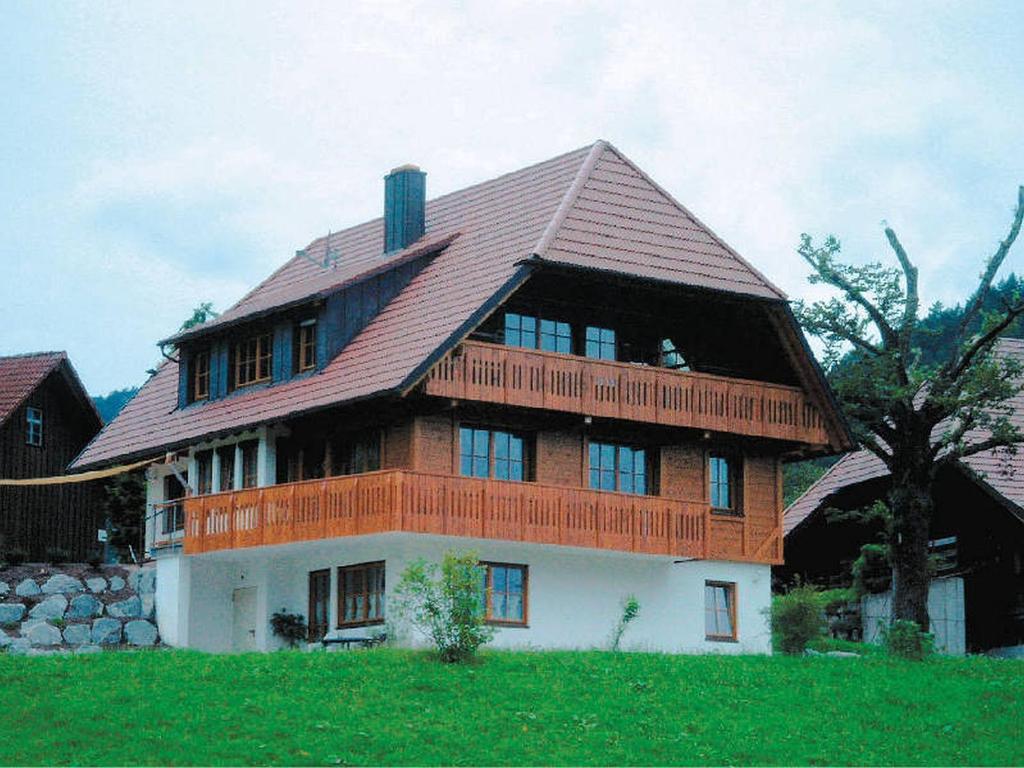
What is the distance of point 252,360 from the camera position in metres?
47.9

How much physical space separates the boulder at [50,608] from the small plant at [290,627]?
4744 mm

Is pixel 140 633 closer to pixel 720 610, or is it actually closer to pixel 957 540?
pixel 720 610

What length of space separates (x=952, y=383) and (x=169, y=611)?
16680mm

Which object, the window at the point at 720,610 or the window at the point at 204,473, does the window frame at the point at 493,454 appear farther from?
the window at the point at 204,473

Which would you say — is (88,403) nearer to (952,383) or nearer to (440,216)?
(440,216)

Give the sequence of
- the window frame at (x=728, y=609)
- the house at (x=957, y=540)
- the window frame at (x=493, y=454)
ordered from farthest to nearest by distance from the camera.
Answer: the house at (x=957, y=540) < the window frame at (x=728, y=609) < the window frame at (x=493, y=454)

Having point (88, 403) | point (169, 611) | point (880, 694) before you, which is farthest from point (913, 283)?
point (88, 403)

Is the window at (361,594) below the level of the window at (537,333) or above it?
below

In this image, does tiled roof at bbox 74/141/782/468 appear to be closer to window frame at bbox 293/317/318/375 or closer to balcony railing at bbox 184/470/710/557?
window frame at bbox 293/317/318/375

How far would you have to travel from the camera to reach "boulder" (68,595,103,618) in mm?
46750

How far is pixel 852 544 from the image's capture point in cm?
5681

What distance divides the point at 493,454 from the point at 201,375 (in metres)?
8.54

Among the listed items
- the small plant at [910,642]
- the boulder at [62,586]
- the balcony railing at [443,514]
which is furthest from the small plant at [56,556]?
the small plant at [910,642]

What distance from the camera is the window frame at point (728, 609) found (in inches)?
1812
